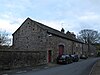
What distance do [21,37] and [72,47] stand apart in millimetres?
16968

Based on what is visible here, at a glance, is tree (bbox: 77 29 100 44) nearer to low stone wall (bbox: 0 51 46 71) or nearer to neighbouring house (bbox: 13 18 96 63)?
neighbouring house (bbox: 13 18 96 63)

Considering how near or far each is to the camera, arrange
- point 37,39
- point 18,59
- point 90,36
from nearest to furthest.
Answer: point 18,59 < point 37,39 < point 90,36

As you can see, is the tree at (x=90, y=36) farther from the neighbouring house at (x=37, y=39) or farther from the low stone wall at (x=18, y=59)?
the low stone wall at (x=18, y=59)

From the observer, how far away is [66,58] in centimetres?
3691

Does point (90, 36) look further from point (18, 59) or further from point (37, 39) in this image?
point (18, 59)

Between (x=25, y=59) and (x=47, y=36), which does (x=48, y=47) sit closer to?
(x=47, y=36)

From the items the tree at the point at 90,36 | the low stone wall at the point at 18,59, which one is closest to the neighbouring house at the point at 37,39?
the low stone wall at the point at 18,59

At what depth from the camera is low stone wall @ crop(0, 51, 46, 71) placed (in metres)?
22.6

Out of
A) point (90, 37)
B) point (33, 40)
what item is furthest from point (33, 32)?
point (90, 37)

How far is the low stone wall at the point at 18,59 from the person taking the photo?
889 inches

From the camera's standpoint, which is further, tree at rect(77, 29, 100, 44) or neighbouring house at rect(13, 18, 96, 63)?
tree at rect(77, 29, 100, 44)

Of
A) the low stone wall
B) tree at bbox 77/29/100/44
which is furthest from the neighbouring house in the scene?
→ tree at bbox 77/29/100/44

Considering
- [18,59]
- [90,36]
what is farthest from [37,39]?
[90,36]

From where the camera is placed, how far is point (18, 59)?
25.3 metres
